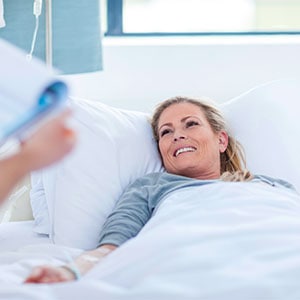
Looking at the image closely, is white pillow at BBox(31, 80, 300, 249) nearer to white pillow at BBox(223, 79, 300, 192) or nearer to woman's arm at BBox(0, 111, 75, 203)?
white pillow at BBox(223, 79, 300, 192)

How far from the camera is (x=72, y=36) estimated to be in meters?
2.40

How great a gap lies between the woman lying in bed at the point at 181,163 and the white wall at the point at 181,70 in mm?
694

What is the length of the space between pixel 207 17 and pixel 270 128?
108cm

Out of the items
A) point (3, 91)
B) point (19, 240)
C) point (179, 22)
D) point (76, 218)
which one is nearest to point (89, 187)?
point (76, 218)

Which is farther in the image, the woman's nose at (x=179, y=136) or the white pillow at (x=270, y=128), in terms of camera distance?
the white pillow at (x=270, y=128)

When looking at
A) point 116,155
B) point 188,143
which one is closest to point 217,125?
point 188,143

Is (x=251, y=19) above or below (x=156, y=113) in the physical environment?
above

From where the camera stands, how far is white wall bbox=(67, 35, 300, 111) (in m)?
2.65

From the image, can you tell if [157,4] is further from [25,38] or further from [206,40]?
[25,38]

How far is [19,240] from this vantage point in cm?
177

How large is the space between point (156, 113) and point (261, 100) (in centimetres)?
39

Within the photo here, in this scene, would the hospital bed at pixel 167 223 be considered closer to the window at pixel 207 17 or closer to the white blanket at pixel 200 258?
the white blanket at pixel 200 258

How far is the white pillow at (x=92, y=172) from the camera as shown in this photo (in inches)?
69.1

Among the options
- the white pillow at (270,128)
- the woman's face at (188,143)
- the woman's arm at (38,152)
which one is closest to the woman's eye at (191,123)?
the woman's face at (188,143)
